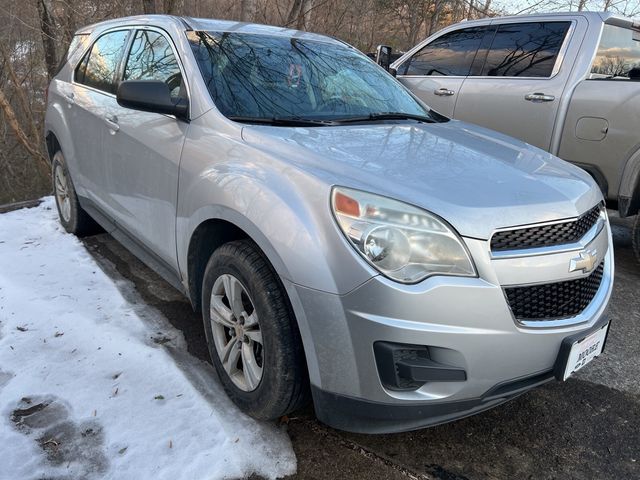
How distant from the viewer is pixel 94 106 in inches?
144

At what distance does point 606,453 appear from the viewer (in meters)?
2.28

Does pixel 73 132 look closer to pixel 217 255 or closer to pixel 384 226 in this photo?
pixel 217 255

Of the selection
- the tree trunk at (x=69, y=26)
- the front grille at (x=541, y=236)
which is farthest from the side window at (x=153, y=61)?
the tree trunk at (x=69, y=26)

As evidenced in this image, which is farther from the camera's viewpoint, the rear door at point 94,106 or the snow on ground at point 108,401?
the rear door at point 94,106

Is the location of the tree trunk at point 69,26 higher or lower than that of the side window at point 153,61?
lower

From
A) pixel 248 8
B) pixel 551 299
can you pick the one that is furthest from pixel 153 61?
pixel 248 8

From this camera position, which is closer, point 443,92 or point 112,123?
point 112,123

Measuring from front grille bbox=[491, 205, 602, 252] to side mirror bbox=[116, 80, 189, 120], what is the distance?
164cm

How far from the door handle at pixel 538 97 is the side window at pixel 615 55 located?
37 cm

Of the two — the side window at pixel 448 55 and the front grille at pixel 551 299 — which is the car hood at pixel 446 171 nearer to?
the front grille at pixel 551 299

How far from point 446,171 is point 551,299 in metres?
0.64

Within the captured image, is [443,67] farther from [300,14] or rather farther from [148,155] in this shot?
[300,14]

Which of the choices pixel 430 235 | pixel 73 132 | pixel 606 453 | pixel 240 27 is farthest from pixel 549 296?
pixel 73 132

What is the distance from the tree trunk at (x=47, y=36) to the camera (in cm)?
1145
